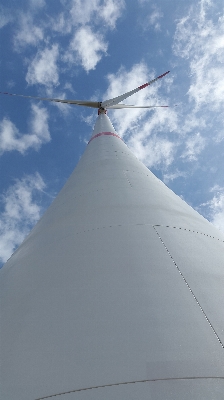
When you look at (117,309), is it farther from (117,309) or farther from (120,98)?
(120,98)

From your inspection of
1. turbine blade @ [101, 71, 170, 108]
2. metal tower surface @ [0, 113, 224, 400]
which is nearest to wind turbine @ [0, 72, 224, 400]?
metal tower surface @ [0, 113, 224, 400]

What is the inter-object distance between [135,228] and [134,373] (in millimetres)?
2276

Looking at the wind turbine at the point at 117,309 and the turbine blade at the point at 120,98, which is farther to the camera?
the turbine blade at the point at 120,98

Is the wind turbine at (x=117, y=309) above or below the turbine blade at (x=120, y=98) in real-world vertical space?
below

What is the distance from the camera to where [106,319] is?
265 cm

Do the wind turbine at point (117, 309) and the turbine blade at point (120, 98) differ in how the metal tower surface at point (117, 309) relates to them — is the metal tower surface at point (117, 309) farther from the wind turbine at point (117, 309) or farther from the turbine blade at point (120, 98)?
the turbine blade at point (120, 98)

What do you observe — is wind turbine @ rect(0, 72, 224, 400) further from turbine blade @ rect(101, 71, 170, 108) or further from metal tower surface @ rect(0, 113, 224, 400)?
turbine blade @ rect(101, 71, 170, 108)

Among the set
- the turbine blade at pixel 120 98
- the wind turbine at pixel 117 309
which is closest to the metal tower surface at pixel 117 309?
the wind turbine at pixel 117 309

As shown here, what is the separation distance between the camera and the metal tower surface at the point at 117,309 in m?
2.14

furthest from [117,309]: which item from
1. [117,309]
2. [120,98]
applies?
[120,98]

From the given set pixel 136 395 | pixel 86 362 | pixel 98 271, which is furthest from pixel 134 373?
pixel 98 271

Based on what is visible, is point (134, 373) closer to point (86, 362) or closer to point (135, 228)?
point (86, 362)

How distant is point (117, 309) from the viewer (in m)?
2.76

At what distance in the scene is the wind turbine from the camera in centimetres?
214
